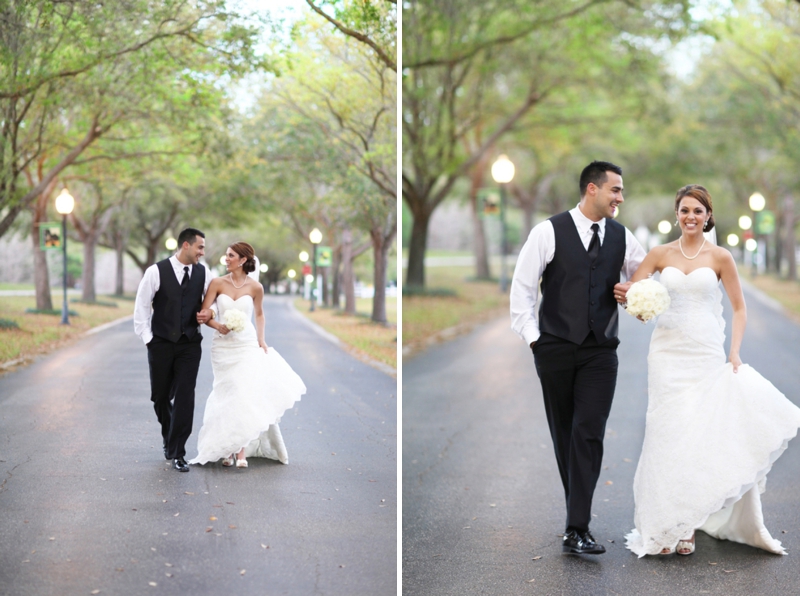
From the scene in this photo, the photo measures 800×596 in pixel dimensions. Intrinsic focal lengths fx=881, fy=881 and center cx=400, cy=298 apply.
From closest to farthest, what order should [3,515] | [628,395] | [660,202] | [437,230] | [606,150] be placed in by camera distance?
[3,515] < [628,395] < [606,150] < [660,202] < [437,230]

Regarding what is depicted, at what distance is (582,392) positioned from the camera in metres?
5.53

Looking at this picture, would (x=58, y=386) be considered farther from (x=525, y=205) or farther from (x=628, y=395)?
(x=525, y=205)

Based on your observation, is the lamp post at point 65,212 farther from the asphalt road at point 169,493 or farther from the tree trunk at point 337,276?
the tree trunk at point 337,276

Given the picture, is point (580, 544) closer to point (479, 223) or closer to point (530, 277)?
point (530, 277)

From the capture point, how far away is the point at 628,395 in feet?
39.2

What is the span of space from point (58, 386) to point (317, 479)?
4.86 feet

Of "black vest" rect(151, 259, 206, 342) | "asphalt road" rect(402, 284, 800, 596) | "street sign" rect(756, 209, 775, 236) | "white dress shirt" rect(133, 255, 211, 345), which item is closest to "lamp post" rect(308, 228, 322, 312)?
"black vest" rect(151, 259, 206, 342)

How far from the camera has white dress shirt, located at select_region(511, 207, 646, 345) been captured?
17.9 ft

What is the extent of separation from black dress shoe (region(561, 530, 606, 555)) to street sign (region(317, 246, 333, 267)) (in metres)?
2.32

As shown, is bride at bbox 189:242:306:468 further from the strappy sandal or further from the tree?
the tree

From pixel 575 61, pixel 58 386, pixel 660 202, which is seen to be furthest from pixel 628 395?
pixel 660 202

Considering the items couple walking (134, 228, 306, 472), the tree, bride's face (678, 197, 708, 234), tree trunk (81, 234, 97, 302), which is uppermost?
the tree

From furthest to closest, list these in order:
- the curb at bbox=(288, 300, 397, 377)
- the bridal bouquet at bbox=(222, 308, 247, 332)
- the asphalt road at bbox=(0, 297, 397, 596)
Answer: the curb at bbox=(288, 300, 397, 377) < the bridal bouquet at bbox=(222, 308, 247, 332) < the asphalt road at bbox=(0, 297, 397, 596)

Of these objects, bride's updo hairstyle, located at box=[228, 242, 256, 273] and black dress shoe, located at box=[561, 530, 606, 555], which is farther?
black dress shoe, located at box=[561, 530, 606, 555]
